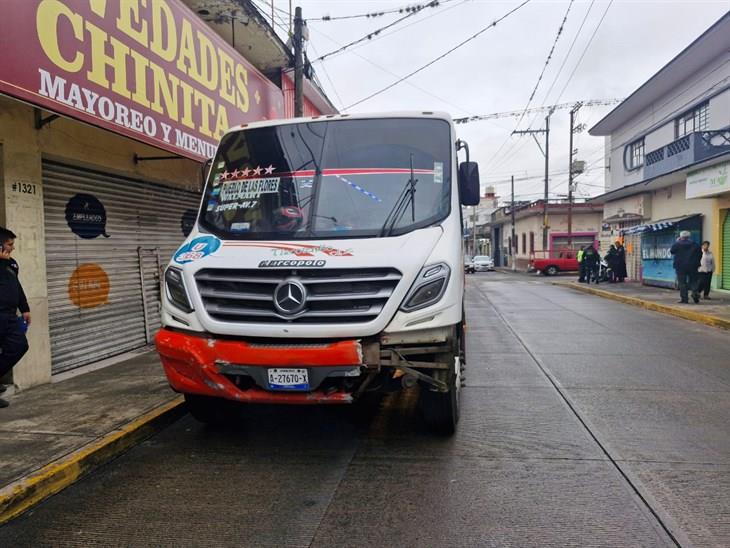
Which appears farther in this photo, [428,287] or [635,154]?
[635,154]

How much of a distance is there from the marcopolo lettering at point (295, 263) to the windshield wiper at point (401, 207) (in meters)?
0.59

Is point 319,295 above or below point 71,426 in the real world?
above

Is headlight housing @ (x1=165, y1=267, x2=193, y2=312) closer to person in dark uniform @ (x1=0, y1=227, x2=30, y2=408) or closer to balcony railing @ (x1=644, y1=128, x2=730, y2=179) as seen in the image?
person in dark uniform @ (x1=0, y1=227, x2=30, y2=408)

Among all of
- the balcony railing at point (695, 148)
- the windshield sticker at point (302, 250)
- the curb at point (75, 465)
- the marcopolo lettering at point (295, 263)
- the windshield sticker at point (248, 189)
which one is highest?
the balcony railing at point (695, 148)

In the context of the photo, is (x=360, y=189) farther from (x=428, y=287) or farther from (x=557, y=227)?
(x=557, y=227)

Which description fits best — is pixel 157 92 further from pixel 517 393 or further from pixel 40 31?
pixel 517 393

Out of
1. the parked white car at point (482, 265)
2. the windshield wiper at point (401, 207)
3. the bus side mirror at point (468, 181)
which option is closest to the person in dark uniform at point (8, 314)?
the windshield wiper at point (401, 207)

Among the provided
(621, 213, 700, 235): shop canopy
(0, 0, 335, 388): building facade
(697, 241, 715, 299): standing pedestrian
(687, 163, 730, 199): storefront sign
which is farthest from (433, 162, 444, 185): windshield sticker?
(621, 213, 700, 235): shop canopy

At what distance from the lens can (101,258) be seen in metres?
7.72

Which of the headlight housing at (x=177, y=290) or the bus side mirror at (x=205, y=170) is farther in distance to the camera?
the bus side mirror at (x=205, y=170)

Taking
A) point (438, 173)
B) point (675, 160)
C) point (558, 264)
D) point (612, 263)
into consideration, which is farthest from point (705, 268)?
point (558, 264)

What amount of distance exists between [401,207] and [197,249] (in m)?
1.66

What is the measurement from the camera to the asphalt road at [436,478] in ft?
10.5

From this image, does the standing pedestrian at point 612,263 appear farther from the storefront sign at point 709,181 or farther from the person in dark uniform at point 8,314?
the person in dark uniform at point 8,314
